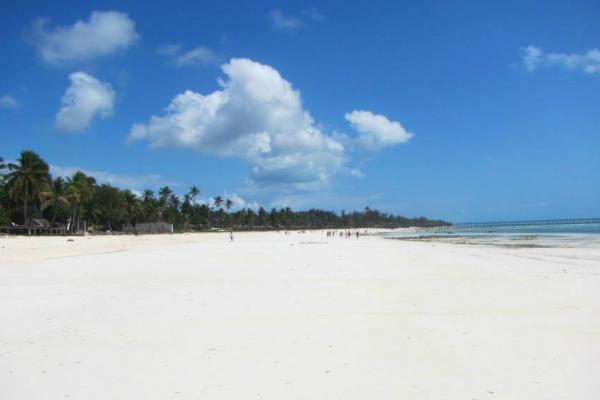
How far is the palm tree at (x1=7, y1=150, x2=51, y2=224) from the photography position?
60.9 m

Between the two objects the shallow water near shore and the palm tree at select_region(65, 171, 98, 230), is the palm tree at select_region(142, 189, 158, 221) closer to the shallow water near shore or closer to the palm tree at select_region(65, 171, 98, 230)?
Answer: the palm tree at select_region(65, 171, 98, 230)

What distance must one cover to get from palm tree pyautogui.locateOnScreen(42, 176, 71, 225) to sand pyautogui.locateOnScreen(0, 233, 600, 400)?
201 feet

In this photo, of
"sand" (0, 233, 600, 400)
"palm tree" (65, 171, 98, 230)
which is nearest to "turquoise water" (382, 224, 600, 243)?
"sand" (0, 233, 600, 400)

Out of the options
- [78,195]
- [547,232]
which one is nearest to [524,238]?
[547,232]

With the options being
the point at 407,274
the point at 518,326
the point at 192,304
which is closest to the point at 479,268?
the point at 407,274

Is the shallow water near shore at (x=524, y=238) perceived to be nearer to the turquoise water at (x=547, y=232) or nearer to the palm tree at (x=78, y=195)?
the turquoise water at (x=547, y=232)

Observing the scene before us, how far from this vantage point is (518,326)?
7.34 meters

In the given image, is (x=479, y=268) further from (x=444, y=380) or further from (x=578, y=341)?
(x=444, y=380)

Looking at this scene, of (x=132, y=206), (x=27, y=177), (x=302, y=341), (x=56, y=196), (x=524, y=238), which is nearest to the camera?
(x=302, y=341)

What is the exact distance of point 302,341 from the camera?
6.61m

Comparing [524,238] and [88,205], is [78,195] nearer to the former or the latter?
[88,205]

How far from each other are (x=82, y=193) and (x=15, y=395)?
249 ft

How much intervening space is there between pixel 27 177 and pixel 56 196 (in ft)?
24.7

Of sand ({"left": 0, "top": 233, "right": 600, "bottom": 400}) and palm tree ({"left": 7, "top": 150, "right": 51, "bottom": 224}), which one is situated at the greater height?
palm tree ({"left": 7, "top": 150, "right": 51, "bottom": 224})
